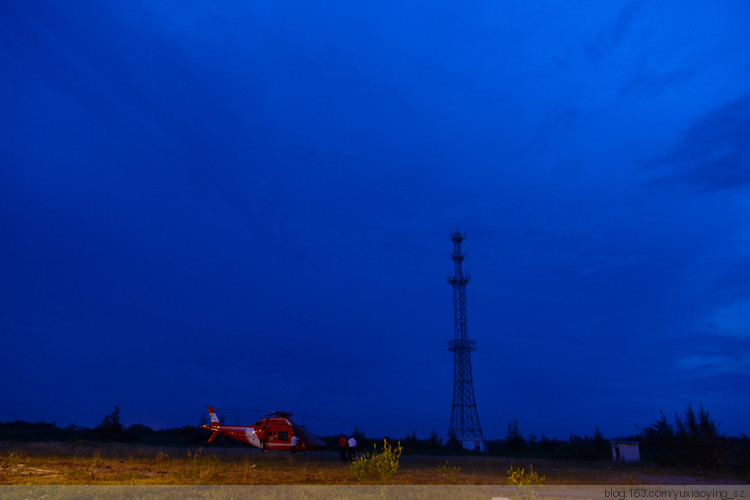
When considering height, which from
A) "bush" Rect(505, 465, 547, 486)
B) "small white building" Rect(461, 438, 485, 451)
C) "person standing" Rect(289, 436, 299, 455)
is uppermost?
"small white building" Rect(461, 438, 485, 451)

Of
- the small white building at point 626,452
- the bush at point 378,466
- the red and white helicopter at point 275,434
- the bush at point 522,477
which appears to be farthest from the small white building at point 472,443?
the bush at point 378,466

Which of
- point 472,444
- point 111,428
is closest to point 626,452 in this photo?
point 472,444

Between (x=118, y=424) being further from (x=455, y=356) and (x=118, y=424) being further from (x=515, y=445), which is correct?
(x=515, y=445)

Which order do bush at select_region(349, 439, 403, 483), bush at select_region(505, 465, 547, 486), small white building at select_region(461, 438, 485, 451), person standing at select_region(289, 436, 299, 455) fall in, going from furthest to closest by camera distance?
small white building at select_region(461, 438, 485, 451) → person standing at select_region(289, 436, 299, 455) → bush at select_region(349, 439, 403, 483) → bush at select_region(505, 465, 547, 486)

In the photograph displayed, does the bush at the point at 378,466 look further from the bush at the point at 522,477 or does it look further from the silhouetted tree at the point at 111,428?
the silhouetted tree at the point at 111,428

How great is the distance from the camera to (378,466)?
1517 centimetres

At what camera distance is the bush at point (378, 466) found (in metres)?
14.7

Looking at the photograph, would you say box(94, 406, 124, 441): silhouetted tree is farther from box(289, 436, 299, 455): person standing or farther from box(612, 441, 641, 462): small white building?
box(612, 441, 641, 462): small white building

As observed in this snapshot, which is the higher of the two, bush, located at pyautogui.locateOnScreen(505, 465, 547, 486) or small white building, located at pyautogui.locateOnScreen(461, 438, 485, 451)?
small white building, located at pyautogui.locateOnScreen(461, 438, 485, 451)

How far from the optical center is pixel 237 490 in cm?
1347

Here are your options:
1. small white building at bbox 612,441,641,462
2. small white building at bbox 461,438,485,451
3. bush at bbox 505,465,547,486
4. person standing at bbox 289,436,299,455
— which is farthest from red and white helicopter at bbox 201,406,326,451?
small white building at bbox 461,438,485,451

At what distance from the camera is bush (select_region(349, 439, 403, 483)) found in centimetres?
1470

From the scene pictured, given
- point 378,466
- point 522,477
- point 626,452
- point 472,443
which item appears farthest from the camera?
point 472,443

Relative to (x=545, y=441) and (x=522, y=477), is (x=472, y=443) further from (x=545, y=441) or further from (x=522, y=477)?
(x=522, y=477)
